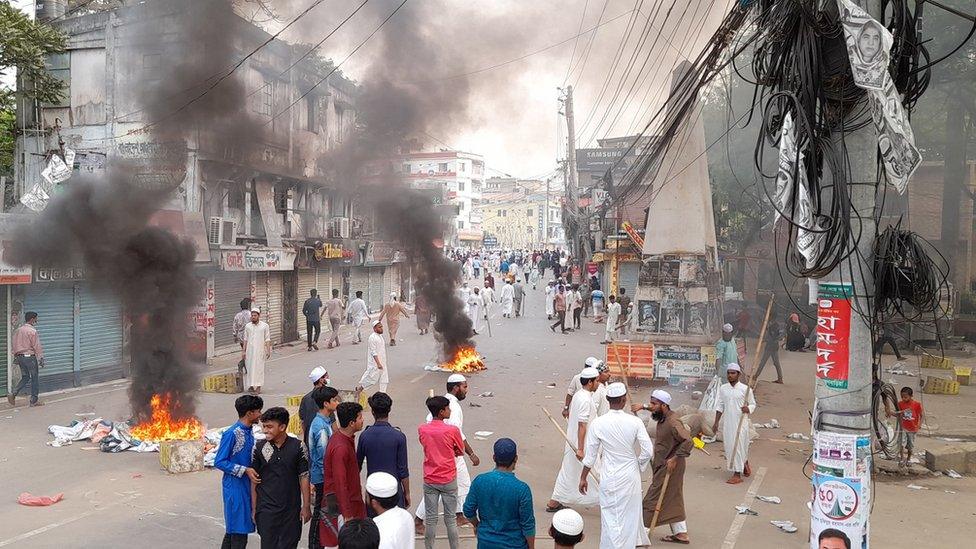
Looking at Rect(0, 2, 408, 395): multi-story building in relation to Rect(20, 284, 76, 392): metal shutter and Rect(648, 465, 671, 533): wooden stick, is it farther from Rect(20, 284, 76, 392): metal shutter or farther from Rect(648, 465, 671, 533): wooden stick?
Rect(648, 465, 671, 533): wooden stick

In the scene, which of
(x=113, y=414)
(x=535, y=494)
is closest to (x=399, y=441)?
(x=535, y=494)

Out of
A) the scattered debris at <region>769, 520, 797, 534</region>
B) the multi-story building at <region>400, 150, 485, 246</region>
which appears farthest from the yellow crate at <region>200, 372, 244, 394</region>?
the multi-story building at <region>400, 150, 485, 246</region>

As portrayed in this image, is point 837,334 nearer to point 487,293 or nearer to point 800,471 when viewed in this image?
point 800,471

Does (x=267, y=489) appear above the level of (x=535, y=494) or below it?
above

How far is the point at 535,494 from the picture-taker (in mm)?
7793

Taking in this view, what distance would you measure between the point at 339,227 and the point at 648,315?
13.2 meters

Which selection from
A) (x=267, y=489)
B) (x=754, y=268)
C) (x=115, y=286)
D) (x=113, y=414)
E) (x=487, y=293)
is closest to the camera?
(x=267, y=489)

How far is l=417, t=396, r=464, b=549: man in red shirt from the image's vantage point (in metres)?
5.69

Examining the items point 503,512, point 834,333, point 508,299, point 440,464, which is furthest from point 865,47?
point 508,299

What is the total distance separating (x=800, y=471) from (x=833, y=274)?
529 centimetres

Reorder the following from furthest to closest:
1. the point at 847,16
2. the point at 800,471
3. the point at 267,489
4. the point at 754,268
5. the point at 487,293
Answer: the point at 754,268 < the point at 487,293 < the point at 800,471 < the point at 267,489 < the point at 847,16

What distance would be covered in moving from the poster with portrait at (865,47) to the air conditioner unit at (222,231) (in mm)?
15948

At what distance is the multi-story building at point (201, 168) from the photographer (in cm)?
1355

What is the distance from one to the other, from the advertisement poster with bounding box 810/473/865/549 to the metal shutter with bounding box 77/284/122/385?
1310 cm
